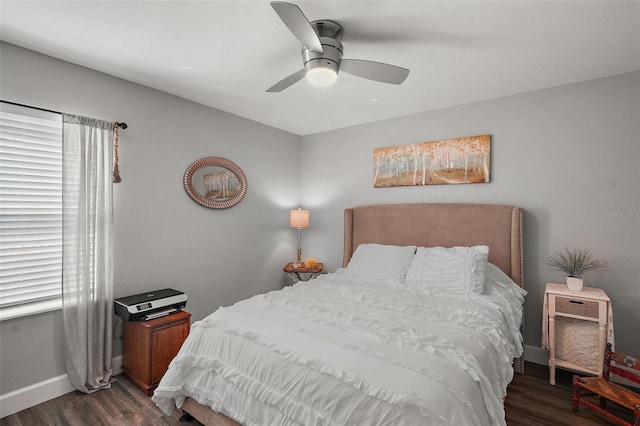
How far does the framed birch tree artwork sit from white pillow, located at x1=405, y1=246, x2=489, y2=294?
34.0 inches

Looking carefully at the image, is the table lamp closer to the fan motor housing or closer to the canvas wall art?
the canvas wall art

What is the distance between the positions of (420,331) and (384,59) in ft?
6.43

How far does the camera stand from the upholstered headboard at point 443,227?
2947 mm

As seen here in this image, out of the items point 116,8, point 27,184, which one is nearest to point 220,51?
point 116,8

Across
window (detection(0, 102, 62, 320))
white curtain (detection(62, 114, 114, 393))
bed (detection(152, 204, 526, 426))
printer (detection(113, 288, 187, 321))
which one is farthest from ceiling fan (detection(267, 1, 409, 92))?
printer (detection(113, 288, 187, 321))

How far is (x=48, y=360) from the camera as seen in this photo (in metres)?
2.36

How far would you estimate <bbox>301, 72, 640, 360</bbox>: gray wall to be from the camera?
2.57 metres

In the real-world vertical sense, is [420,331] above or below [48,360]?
above

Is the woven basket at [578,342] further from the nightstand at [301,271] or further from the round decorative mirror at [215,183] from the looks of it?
the round decorative mirror at [215,183]

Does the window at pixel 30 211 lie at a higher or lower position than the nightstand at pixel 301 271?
higher

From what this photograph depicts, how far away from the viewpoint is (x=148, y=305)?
2.55m

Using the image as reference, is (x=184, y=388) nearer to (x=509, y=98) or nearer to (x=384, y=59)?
(x=384, y=59)

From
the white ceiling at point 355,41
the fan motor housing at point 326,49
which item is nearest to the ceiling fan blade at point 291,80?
the fan motor housing at point 326,49

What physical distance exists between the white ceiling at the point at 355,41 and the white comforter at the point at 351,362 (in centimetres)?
185
